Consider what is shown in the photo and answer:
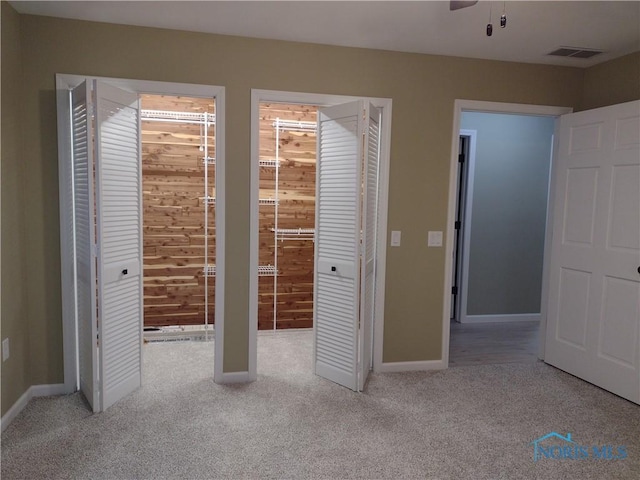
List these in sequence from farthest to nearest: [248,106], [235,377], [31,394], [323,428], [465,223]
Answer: [465,223]
[235,377]
[248,106]
[31,394]
[323,428]

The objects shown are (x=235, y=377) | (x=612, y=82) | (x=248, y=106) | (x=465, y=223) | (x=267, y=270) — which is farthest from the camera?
(x=465, y=223)

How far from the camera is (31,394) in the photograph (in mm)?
3016

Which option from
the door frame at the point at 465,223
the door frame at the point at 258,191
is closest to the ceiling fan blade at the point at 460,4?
the door frame at the point at 258,191

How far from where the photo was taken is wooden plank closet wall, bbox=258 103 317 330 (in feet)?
15.2

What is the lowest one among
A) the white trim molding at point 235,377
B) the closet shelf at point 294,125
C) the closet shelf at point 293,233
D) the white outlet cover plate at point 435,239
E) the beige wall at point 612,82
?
the white trim molding at point 235,377

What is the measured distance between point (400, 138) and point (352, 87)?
52 centimetres

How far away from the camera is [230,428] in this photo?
2699 mm

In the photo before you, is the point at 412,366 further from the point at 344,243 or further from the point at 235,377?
the point at 235,377

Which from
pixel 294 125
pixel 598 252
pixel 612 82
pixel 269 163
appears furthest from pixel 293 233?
pixel 612 82

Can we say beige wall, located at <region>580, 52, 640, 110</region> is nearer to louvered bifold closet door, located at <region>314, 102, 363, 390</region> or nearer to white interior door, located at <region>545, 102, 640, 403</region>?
white interior door, located at <region>545, 102, 640, 403</region>

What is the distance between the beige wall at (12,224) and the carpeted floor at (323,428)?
29 centimetres

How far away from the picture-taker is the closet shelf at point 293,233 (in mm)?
4734

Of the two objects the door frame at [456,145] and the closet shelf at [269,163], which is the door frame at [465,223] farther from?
the closet shelf at [269,163]

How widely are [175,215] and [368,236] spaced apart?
2.20m
